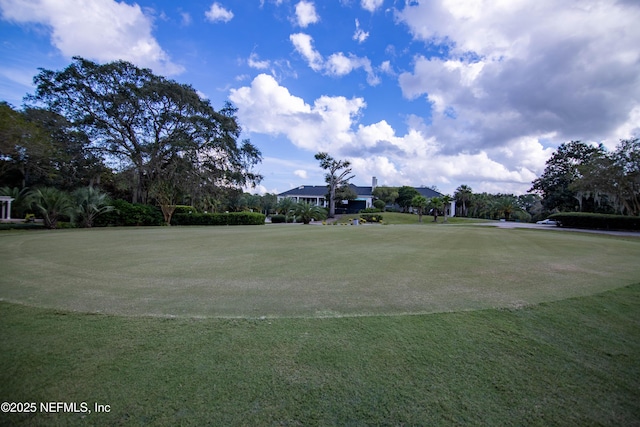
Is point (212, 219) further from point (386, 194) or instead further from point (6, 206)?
point (386, 194)

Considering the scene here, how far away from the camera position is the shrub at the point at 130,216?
68.7 feet

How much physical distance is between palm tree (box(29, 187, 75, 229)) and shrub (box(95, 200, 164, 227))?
2785 mm

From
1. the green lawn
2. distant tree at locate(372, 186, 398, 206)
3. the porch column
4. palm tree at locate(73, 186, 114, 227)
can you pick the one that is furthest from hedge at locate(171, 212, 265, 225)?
distant tree at locate(372, 186, 398, 206)

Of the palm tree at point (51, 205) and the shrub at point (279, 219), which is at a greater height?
the palm tree at point (51, 205)

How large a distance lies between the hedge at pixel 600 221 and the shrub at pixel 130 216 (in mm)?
38742

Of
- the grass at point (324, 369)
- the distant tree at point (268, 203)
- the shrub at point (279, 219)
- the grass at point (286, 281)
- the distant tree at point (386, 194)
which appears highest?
the distant tree at point (386, 194)

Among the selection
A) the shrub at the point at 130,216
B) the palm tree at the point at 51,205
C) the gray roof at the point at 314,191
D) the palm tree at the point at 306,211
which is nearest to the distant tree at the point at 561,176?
the gray roof at the point at 314,191

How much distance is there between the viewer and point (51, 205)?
17344 millimetres

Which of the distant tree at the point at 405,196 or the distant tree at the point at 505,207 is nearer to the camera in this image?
the distant tree at the point at 505,207

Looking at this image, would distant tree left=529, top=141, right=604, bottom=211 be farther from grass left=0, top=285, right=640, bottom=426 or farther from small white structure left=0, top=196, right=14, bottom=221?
small white structure left=0, top=196, right=14, bottom=221

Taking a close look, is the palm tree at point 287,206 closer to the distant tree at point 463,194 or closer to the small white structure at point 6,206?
the small white structure at point 6,206

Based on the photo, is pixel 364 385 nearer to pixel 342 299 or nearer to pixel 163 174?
pixel 342 299

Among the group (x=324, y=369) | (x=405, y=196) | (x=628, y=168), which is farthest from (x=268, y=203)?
(x=324, y=369)

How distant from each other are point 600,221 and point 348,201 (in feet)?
126
